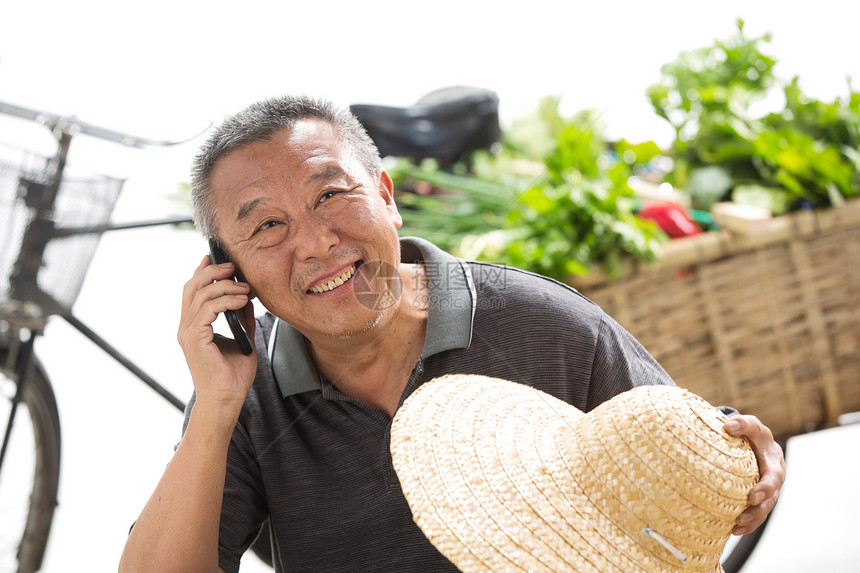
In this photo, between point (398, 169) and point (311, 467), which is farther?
point (398, 169)

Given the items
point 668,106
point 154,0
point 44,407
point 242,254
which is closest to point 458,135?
point 668,106

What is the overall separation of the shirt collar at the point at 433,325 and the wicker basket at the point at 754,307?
72cm

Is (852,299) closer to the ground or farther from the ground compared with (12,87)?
closer to the ground

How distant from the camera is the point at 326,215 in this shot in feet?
3.04

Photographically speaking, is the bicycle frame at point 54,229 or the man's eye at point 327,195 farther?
the bicycle frame at point 54,229

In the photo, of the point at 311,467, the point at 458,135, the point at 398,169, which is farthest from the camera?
the point at 458,135

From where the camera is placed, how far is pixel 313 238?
911 mm

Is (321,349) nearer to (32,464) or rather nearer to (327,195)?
(327,195)

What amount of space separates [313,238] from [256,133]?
0.16 m

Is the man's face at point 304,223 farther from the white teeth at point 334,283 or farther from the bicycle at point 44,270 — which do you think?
the bicycle at point 44,270

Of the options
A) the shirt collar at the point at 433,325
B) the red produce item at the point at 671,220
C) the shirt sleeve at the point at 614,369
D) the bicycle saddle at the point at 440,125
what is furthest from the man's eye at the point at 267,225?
the bicycle saddle at the point at 440,125

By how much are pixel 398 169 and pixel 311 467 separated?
158cm

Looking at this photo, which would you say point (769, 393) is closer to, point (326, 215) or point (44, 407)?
point (326, 215)

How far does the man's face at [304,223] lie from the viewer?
0.92 meters
